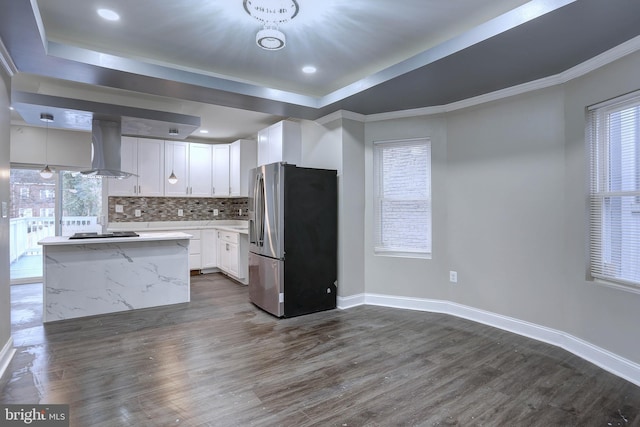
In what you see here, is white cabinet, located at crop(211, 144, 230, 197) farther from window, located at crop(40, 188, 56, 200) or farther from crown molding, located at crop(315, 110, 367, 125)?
crown molding, located at crop(315, 110, 367, 125)

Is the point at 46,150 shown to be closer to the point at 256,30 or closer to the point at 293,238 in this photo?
the point at 293,238

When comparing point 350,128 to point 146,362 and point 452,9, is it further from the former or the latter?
point 146,362

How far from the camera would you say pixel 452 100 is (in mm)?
3760

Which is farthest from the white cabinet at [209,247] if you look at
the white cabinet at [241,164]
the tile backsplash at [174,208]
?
the white cabinet at [241,164]

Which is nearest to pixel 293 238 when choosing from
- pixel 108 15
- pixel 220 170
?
pixel 108 15

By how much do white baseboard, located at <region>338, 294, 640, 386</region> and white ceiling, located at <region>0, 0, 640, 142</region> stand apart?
237cm

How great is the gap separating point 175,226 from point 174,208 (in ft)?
1.21

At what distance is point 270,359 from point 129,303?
2.34 m

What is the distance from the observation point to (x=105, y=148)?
14.3ft

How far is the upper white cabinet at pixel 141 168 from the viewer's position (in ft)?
19.0

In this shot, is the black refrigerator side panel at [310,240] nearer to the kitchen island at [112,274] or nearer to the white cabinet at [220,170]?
the kitchen island at [112,274]

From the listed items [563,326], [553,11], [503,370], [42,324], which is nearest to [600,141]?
[553,11]

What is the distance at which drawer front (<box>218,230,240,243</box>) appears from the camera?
221 inches

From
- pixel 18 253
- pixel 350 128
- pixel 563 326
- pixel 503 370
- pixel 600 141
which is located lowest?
pixel 503 370
